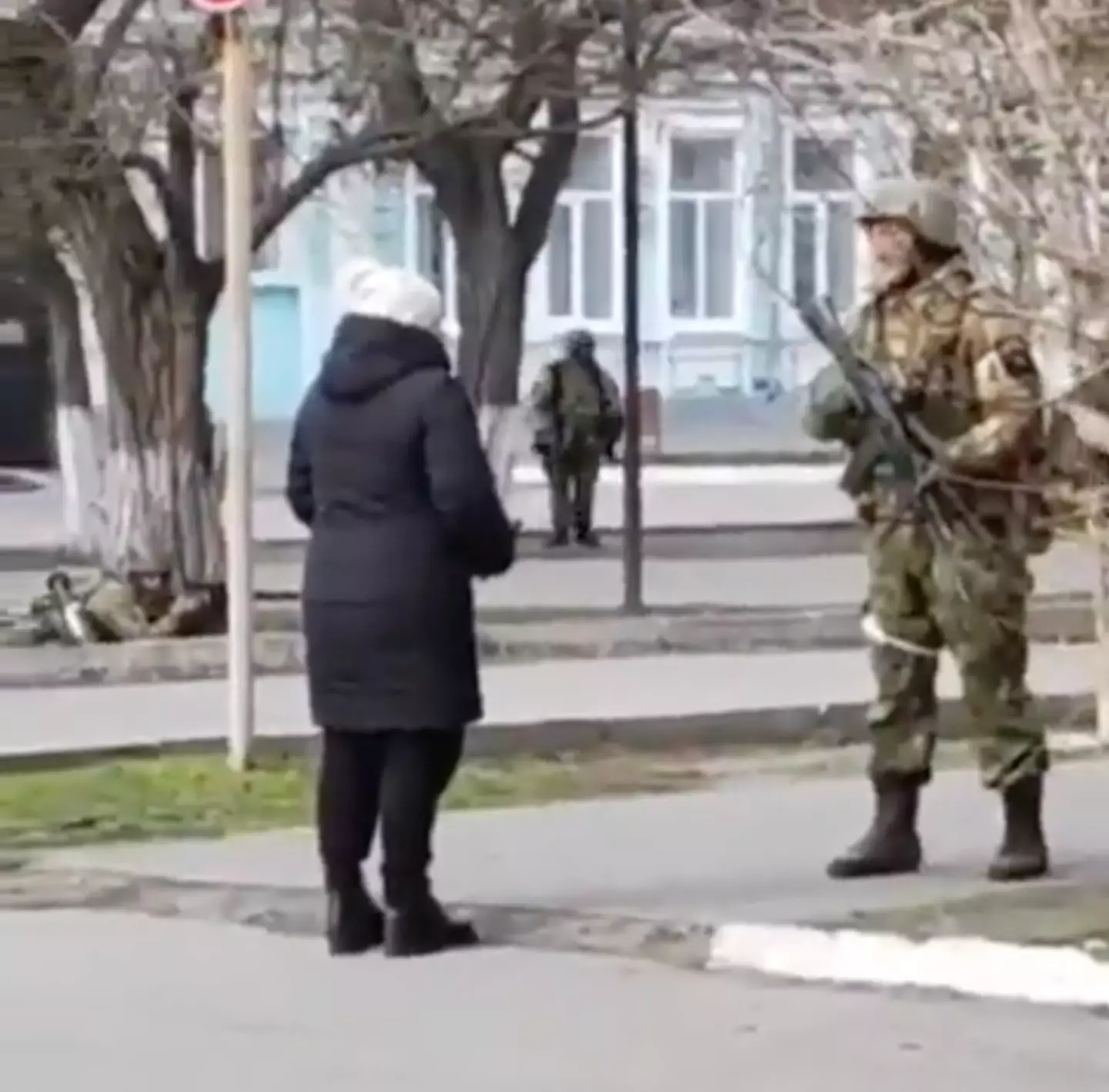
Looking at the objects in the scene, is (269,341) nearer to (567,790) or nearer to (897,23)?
(567,790)

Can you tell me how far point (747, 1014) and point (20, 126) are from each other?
9.07 metres

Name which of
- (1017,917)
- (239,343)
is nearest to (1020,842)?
(1017,917)

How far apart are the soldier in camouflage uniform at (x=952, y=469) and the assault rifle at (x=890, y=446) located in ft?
0.12

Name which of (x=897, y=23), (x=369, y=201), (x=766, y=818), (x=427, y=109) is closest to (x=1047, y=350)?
(x=897, y=23)

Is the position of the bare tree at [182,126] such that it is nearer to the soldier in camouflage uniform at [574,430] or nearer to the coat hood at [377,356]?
the coat hood at [377,356]

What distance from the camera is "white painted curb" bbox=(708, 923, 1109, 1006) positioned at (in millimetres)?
7477

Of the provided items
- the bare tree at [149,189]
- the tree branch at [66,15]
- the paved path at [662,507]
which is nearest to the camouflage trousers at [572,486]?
the paved path at [662,507]

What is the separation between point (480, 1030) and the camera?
289 inches

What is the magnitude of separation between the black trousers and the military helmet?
5.58ft

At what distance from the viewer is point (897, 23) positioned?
809 centimetres

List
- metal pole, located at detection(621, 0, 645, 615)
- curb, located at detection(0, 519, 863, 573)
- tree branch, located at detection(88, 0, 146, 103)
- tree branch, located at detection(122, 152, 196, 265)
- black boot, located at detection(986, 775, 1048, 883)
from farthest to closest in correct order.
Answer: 1. curb, located at detection(0, 519, 863, 573)
2. metal pole, located at detection(621, 0, 645, 615)
3. tree branch, located at detection(122, 152, 196, 265)
4. tree branch, located at detection(88, 0, 146, 103)
5. black boot, located at detection(986, 775, 1048, 883)

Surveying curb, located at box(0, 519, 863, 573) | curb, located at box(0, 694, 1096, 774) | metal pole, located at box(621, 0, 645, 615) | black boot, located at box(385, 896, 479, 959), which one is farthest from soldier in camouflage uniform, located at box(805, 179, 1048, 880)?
curb, located at box(0, 519, 863, 573)

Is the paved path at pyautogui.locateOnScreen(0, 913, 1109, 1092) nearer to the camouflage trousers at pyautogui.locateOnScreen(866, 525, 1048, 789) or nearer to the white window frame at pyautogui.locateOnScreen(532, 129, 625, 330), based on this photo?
the camouflage trousers at pyautogui.locateOnScreen(866, 525, 1048, 789)

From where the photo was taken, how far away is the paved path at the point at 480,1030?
6.87 meters
